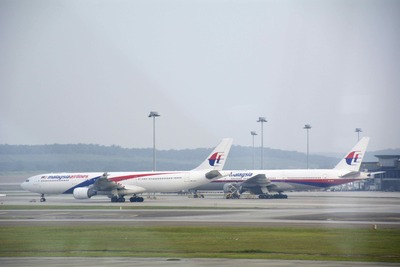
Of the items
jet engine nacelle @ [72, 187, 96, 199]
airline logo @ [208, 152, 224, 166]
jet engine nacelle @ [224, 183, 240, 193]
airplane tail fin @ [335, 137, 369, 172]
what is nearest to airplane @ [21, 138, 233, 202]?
jet engine nacelle @ [72, 187, 96, 199]

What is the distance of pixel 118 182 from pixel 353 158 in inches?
1262

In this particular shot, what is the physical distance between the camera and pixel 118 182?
83.0 metres

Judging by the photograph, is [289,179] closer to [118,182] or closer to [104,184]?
[118,182]

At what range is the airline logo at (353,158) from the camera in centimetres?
9619

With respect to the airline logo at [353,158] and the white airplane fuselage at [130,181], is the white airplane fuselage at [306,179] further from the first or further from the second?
the white airplane fuselage at [130,181]

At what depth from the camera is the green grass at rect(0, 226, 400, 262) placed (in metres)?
29.1

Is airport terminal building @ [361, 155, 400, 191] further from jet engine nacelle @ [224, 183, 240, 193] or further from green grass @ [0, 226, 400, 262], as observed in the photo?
green grass @ [0, 226, 400, 262]

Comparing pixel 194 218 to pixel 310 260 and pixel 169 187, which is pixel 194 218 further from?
pixel 169 187

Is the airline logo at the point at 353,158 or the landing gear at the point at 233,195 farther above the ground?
the airline logo at the point at 353,158

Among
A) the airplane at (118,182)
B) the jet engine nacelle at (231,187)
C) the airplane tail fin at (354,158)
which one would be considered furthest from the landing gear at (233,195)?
the airplane tail fin at (354,158)

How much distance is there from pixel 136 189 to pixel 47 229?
41442 millimetres

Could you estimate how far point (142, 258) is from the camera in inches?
1085

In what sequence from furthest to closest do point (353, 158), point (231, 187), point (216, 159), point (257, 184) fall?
point (353, 158) < point (231, 187) < point (257, 184) < point (216, 159)

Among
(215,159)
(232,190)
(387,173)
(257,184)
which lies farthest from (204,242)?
(387,173)
